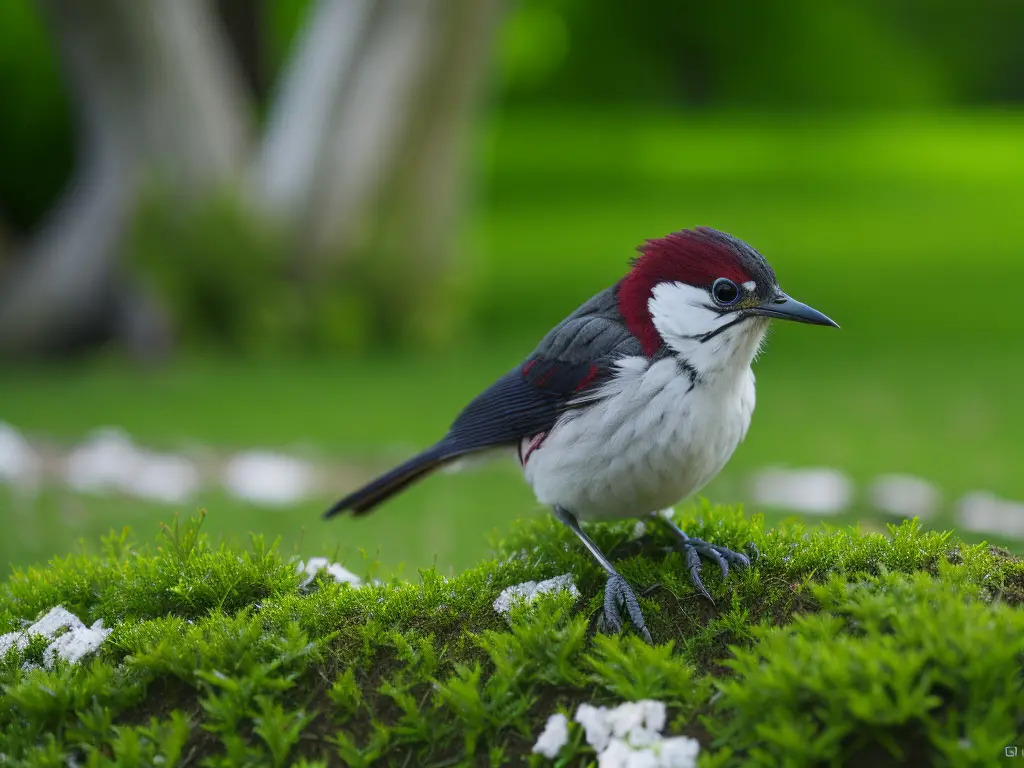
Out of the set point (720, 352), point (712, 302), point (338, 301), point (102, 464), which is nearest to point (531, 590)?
point (720, 352)

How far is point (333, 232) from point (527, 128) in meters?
20.7

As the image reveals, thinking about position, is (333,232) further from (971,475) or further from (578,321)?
(578,321)

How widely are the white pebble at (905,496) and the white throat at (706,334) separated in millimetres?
3778

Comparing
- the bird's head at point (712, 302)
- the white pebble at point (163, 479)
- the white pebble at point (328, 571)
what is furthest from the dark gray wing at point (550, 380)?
the white pebble at point (163, 479)

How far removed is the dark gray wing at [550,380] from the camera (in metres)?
3.96

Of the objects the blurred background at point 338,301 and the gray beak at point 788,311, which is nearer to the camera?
the gray beak at point 788,311

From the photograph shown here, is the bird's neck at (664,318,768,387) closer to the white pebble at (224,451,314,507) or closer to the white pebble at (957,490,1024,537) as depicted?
the white pebble at (957,490,1024,537)

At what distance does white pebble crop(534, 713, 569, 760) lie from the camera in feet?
10.4

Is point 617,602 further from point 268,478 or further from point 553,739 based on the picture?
point 268,478

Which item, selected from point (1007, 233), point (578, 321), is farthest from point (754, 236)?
point (578, 321)

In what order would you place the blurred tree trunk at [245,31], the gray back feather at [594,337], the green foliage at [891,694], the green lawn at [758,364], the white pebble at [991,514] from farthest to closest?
1. the blurred tree trunk at [245,31]
2. the green lawn at [758,364]
3. the white pebble at [991,514]
4. the gray back feather at [594,337]
5. the green foliage at [891,694]

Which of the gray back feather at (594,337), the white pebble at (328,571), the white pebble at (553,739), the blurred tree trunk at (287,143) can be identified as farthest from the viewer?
the blurred tree trunk at (287,143)

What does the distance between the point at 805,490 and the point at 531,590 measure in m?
4.56

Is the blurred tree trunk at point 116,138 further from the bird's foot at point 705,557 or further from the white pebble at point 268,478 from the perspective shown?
the bird's foot at point 705,557
